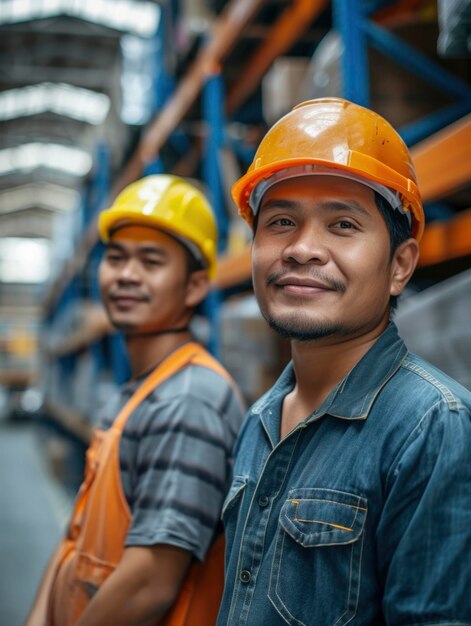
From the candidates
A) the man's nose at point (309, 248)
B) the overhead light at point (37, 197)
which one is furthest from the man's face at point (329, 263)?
the overhead light at point (37, 197)

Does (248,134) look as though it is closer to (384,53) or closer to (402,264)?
(384,53)

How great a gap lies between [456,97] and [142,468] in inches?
73.9

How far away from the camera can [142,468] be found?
1.76 metres

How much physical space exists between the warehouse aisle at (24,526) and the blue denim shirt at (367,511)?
3981 millimetres

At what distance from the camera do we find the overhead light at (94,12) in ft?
49.2

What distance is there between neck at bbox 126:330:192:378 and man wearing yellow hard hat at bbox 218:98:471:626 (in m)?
0.75

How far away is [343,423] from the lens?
3.85 ft

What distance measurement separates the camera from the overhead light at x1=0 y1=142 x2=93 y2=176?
2373 cm

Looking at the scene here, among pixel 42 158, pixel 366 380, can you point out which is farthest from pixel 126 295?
pixel 42 158

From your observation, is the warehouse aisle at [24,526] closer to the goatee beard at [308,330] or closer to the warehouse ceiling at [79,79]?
the warehouse ceiling at [79,79]

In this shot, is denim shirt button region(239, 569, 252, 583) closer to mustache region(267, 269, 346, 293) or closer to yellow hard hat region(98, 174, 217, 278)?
mustache region(267, 269, 346, 293)

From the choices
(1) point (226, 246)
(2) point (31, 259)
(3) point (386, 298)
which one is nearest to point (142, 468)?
(3) point (386, 298)

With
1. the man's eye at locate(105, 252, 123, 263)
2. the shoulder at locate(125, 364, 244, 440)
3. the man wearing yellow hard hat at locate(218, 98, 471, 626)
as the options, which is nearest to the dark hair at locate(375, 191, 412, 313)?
the man wearing yellow hard hat at locate(218, 98, 471, 626)

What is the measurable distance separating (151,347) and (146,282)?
0.70 ft
